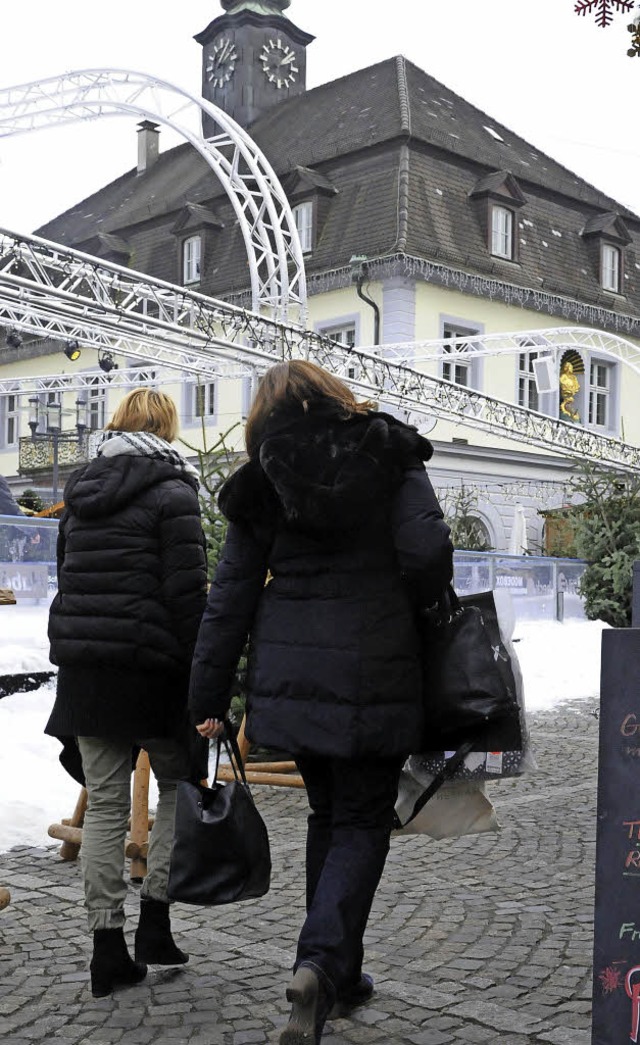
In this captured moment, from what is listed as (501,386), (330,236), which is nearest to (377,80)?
(330,236)

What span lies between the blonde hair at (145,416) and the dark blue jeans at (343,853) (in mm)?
1331

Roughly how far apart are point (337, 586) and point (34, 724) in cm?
496

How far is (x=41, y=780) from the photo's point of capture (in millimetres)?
7492

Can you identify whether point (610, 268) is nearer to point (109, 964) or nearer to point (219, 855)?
point (109, 964)

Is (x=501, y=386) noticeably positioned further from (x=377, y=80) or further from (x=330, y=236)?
(x=377, y=80)

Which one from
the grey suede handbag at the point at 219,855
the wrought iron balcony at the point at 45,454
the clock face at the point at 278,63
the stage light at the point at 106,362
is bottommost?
the grey suede handbag at the point at 219,855

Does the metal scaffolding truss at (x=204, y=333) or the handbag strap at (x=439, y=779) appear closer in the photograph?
the handbag strap at (x=439, y=779)

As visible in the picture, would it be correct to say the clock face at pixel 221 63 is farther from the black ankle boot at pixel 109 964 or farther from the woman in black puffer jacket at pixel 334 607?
the black ankle boot at pixel 109 964

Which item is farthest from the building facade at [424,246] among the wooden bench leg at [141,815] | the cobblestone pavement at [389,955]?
the wooden bench leg at [141,815]

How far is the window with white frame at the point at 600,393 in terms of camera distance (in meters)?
35.5

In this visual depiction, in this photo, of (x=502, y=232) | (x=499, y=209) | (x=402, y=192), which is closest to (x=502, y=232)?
(x=502, y=232)

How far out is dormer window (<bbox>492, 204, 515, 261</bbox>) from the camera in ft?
108

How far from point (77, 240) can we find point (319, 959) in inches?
1548

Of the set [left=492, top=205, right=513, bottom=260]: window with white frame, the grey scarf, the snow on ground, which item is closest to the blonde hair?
the grey scarf
